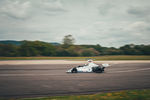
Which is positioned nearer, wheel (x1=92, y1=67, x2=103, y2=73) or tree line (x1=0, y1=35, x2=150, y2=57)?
wheel (x1=92, y1=67, x2=103, y2=73)

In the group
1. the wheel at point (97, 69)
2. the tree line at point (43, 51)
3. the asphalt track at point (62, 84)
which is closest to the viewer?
the asphalt track at point (62, 84)

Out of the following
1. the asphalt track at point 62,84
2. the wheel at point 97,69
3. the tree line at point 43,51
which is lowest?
the asphalt track at point 62,84

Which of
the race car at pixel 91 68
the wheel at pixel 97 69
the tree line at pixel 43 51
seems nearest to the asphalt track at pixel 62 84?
the race car at pixel 91 68

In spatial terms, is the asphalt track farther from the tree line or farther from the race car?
the tree line

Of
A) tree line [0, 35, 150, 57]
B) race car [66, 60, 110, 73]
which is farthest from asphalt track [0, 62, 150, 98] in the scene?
tree line [0, 35, 150, 57]

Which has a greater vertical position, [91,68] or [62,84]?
[91,68]

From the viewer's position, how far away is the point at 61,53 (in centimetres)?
5119

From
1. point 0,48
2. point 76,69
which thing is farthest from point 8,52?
point 76,69

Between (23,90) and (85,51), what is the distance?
44681 mm

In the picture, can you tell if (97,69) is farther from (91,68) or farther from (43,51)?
(43,51)

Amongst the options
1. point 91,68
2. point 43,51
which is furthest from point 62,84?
point 43,51

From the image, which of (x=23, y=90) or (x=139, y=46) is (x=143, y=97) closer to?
(x=23, y=90)

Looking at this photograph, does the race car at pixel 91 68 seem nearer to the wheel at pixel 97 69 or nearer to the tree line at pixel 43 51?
the wheel at pixel 97 69

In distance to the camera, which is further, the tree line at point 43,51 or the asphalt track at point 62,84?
the tree line at point 43,51
